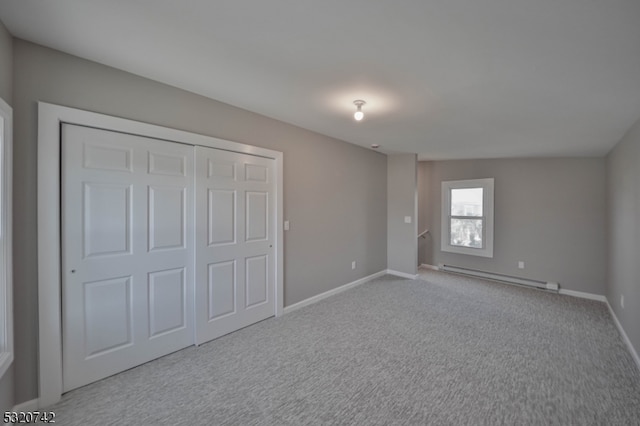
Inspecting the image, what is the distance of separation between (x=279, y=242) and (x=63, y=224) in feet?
6.58

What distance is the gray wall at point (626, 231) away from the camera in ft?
8.55

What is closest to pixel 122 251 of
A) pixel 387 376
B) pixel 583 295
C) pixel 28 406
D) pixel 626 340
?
pixel 28 406

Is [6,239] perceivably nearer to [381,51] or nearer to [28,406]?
[28,406]

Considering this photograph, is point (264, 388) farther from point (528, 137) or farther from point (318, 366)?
point (528, 137)

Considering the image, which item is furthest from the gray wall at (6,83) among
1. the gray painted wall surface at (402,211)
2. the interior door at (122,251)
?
the gray painted wall surface at (402,211)

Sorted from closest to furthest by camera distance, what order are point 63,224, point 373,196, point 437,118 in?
1. point 63,224
2. point 437,118
3. point 373,196

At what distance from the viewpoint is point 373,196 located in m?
5.11

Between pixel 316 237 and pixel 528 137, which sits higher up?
pixel 528 137

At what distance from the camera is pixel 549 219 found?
4.65 metres

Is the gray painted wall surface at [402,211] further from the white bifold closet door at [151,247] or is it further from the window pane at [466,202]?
the white bifold closet door at [151,247]

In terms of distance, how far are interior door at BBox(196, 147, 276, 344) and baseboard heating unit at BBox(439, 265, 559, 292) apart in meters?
4.12

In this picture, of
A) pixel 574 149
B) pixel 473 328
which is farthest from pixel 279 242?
pixel 574 149

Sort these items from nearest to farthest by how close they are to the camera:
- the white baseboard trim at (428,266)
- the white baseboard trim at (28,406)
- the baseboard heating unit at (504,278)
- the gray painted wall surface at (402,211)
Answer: the white baseboard trim at (28,406), the baseboard heating unit at (504,278), the gray painted wall surface at (402,211), the white baseboard trim at (428,266)

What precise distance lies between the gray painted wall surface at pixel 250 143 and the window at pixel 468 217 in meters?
1.47
